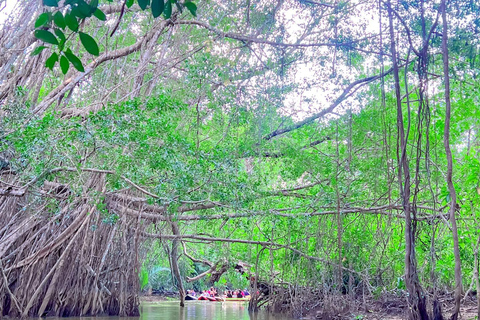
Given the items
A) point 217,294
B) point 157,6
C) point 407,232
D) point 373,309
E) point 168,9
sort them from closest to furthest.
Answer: point 157,6
point 168,9
point 407,232
point 373,309
point 217,294

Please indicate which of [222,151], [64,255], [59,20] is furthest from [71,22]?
[64,255]

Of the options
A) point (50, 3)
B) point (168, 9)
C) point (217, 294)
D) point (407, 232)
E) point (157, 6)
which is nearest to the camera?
point (50, 3)

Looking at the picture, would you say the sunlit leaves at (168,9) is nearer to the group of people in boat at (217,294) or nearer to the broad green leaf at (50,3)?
the broad green leaf at (50,3)

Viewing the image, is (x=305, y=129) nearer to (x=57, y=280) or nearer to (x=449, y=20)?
(x=449, y=20)

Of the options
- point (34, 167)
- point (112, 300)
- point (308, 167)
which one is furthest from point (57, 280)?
point (308, 167)

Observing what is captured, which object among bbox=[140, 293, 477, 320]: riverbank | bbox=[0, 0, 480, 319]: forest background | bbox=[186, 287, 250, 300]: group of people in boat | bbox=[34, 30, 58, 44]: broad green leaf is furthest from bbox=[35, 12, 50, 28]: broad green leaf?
bbox=[186, 287, 250, 300]: group of people in boat

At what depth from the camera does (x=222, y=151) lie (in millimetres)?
5359

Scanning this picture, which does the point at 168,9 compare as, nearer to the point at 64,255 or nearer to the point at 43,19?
the point at 43,19

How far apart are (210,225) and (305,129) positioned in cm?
200

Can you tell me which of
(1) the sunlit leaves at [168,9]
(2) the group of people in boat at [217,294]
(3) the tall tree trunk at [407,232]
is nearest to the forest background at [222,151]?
(3) the tall tree trunk at [407,232]

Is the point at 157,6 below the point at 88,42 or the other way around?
the other way around

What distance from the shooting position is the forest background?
4719 mm

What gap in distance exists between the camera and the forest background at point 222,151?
4.72m

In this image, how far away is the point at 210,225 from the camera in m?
7.19
